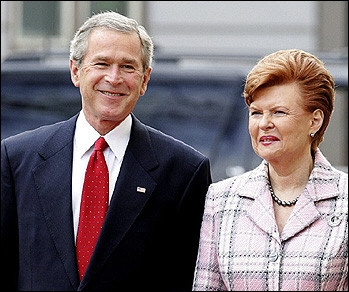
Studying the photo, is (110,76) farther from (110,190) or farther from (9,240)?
(9,240)

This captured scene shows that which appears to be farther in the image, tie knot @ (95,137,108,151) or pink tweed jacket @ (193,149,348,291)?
tie knot @ (95,137,108,151)

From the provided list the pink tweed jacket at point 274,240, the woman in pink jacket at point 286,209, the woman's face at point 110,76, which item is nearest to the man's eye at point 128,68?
the woman's face at point 110,76

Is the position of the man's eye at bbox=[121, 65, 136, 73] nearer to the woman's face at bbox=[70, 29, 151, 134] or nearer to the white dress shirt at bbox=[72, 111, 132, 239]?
the woman's face at bbox=[70, 29, 151, 134]

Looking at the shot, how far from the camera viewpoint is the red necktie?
11.3 ft

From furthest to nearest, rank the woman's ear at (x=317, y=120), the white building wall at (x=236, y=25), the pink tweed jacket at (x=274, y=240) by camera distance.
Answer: the white building wall at (x=236, y=25), the woman's ear at (x=317, y=120), the pink tweed jacket at (x=274, y=240)

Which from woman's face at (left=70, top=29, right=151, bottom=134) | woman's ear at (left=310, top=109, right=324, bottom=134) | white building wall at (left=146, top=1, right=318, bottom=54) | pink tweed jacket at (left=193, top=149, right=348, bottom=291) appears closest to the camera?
pink tweed jacket at (left=193, top=149, right=348, bottom=291)

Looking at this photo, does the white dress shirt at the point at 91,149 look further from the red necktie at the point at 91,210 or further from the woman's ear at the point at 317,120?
the woman's ear at the point at 317,120

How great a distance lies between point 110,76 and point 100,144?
0.25 meters

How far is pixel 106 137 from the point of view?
11.7 feet

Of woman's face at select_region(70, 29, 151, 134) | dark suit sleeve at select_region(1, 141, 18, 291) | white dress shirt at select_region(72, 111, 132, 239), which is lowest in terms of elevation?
dark suit sleeve at select_region(1, 141, 18, 291)

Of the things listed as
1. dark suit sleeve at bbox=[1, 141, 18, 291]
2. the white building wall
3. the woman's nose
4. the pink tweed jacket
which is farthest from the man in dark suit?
the white building wall

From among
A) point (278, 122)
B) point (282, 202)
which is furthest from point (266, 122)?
point (282, 202)

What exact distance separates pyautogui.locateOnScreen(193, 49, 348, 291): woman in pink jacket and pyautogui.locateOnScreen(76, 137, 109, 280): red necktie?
14.6 inches

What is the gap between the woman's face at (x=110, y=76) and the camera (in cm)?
347
